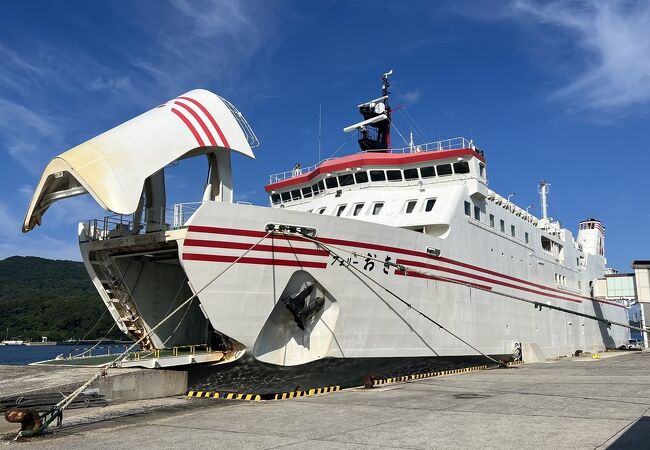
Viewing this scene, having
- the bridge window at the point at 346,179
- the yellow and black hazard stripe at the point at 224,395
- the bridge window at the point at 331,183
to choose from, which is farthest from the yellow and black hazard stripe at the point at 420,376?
the bridge window at the point at 331,183

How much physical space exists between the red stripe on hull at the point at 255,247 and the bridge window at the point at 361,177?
6384mm

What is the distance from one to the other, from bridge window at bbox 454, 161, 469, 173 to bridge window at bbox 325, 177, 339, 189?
4.12m

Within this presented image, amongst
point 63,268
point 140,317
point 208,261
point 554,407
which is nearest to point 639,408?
point 554,407

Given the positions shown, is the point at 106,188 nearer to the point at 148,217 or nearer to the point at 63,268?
the point at 148,217

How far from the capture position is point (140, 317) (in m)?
13.8

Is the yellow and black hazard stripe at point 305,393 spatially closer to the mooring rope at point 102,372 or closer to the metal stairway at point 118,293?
the mooring rope at point 102,372

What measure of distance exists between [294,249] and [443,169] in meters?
8.37

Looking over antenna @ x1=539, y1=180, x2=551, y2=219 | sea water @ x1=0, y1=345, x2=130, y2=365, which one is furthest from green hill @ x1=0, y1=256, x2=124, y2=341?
antenna @ x1=539, y1=180, x2=551, y2=219

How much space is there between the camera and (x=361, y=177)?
18922mm

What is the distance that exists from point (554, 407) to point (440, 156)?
10296 millimetres

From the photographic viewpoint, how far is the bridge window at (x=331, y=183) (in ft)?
63.1

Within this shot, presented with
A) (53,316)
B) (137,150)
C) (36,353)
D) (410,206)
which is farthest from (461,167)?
(53,316)

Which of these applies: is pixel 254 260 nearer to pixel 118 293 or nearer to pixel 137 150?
pixel 137 150

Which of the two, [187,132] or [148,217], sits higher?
[187,132]
